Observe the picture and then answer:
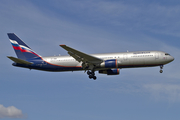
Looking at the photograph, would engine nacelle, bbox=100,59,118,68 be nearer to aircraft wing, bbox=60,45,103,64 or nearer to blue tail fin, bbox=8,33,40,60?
aircraft wing, bbox=60,45,103,64

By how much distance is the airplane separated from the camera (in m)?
37.3

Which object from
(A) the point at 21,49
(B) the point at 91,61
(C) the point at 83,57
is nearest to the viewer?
(C) the point at 83,57

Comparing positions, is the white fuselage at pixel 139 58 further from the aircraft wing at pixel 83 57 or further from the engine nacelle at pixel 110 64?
the aircraft wing at pixel 83 57

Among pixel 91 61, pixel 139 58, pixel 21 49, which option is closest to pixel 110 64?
pixel 91 61

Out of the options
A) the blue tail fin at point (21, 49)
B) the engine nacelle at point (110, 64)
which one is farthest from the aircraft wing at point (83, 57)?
the blue tail fin at point (21, 49)

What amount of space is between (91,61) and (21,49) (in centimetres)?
1325

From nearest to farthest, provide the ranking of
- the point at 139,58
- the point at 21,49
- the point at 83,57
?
the point at 83,57
the point at 139,58
the point at 21,49

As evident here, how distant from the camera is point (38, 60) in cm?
4047

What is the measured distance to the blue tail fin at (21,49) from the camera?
1641 inches

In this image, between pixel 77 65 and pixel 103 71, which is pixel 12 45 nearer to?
pixel 77 65

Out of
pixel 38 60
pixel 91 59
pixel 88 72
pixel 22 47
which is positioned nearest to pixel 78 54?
pixel 91 59

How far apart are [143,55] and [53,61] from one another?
1465 cm

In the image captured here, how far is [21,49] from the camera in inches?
1666

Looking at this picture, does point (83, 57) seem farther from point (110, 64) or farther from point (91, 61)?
point (110, 64)
